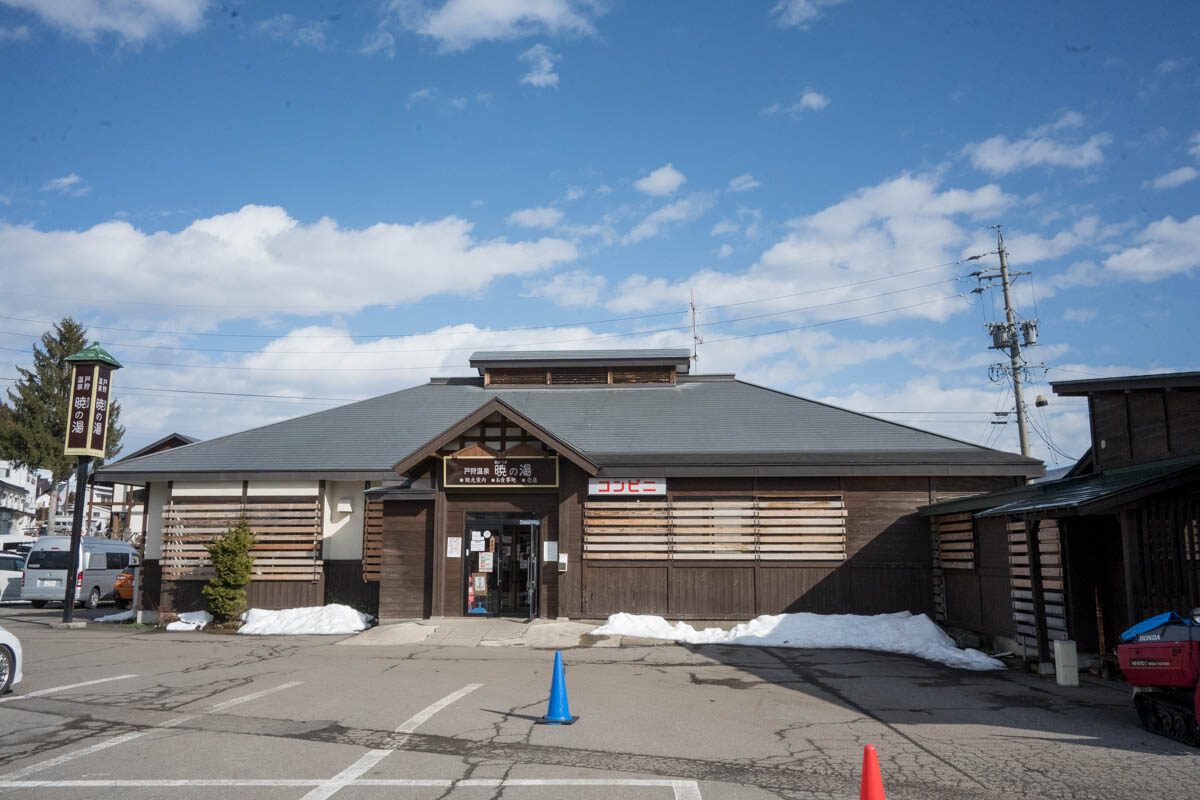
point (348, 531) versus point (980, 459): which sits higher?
point (980, 459)

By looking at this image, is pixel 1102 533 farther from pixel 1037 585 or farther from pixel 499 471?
pixel 499 471

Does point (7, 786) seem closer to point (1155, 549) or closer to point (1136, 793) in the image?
point (1136, 793)

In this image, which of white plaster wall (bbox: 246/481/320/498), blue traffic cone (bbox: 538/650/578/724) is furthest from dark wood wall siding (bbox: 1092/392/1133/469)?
white plaster wall (bbox: 246/481/320/498)

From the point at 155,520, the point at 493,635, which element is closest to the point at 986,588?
the point at 493,635

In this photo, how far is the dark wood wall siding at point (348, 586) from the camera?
833 inches

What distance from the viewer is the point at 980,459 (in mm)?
18906

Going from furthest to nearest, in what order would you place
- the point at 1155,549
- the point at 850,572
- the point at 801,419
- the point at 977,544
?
the point at 801,419
the point at 850,572
the point at 977,544
the point at 1155,549

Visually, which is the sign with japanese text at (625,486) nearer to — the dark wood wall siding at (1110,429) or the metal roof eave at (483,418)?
the metal roof eave at (483,418)

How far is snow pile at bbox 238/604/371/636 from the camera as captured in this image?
63.5 feet

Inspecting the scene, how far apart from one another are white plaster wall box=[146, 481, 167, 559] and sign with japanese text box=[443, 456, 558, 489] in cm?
801

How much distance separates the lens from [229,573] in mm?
19938

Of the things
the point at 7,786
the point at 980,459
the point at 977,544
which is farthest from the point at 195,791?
the point at 980,459

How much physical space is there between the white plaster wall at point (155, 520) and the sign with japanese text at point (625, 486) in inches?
440

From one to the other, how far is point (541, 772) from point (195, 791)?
2.71m
